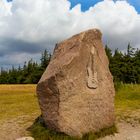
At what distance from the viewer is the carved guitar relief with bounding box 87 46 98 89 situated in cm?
1247

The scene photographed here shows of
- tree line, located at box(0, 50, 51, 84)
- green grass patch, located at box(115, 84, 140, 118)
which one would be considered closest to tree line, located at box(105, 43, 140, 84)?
A: tree line, located at box(0, 50, 51, 84)

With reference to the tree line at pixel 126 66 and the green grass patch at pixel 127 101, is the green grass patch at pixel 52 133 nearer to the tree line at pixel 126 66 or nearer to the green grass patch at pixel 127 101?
the green grass patch at pixel 127 101

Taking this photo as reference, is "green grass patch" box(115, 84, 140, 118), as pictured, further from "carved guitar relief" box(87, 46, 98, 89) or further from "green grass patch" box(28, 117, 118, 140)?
"carved guitar relief" box(87, 46, 98, 89)

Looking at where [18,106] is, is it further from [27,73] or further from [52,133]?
[27,73]

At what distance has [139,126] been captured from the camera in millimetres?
14445

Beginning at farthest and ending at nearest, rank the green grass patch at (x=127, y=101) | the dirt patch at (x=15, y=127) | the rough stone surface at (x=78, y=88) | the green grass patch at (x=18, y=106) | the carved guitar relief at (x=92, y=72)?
1. the green grass patch at (x=18, y=106)
2. the green grass patch at (x=127, y=101)
3. the dirt patch at (x=15, y=127)
4. the carved guitar relief at (x=92, y=72)
5. the rough stone surface at (x=78, y=88)

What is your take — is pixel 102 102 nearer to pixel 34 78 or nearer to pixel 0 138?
pixel 0 138

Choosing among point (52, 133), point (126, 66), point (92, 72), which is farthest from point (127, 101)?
point (126, 66)

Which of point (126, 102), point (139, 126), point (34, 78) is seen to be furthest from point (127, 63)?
point (139, 126)

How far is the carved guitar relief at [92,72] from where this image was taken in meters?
12.5

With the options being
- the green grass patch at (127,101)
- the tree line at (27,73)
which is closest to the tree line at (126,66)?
the tree line at (27,73)

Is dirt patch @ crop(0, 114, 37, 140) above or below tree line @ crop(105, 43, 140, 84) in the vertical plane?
below

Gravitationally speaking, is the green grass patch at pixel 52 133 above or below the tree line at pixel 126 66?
below

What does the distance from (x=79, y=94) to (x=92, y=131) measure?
145cm
